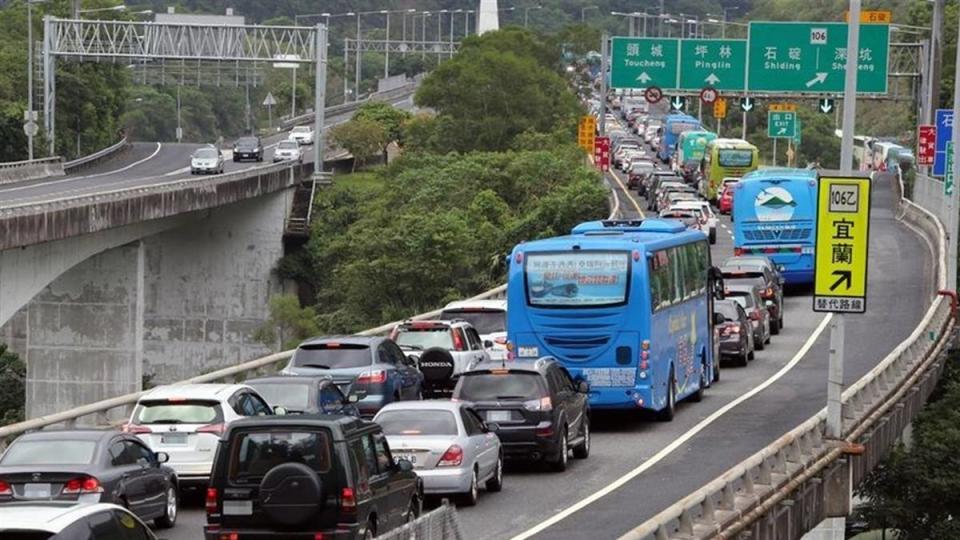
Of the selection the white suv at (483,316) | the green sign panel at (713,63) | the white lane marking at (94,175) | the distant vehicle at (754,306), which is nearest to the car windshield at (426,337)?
the white suv at (483,316)

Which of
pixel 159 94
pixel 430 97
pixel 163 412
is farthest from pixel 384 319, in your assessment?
pixel 159 94

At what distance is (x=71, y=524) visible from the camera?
42.8 ft

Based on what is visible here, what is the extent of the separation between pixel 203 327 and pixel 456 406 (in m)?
71.1

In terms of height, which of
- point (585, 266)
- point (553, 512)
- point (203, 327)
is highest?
point (585, 266)

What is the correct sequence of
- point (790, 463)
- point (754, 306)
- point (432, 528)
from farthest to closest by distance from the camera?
point (754, 306)
point (790, 463)
point (432, 528)

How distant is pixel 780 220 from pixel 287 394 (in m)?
30.8

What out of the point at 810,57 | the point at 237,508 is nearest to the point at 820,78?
the point at 810,57

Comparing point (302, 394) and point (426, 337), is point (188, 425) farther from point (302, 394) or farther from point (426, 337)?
point (426, 337)

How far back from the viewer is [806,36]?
83.4 meters

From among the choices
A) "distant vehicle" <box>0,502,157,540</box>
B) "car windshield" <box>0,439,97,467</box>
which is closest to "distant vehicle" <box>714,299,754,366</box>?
"car windshield" <box>0,439,97,467</box>

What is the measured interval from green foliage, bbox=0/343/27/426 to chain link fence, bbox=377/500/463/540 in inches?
2306

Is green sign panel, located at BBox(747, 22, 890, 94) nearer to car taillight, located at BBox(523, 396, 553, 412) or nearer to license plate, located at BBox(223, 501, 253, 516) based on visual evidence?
car taillight, located at BBox(523, 396, 553, 412)

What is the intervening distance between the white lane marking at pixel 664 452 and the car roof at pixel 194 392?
414 cm

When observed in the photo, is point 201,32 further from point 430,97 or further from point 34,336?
point 34,336
